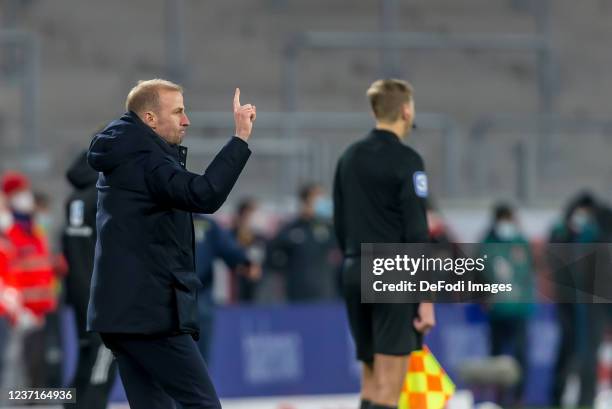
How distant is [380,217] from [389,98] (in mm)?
654

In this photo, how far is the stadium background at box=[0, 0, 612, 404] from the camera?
1772 centimetres

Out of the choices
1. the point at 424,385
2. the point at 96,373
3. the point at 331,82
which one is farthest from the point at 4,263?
the point at 331,82

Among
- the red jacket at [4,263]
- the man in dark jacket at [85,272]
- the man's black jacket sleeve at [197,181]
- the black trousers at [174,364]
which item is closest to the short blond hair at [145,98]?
the man's black jacket sleeve at [197,181]

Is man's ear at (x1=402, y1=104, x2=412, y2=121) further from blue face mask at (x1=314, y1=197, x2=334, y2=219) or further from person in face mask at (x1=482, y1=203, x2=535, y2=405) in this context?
blue face mask at (x1=314, y1=197, x2=334, y2=219)

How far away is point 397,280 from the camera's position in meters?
7.73

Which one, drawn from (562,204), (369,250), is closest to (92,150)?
(369,250)

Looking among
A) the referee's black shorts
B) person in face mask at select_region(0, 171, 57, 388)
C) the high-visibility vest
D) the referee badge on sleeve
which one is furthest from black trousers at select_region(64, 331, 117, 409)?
the high-visibility vest

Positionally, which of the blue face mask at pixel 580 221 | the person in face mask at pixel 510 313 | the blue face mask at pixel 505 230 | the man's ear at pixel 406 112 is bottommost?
the person in face mask at pixel 510 313

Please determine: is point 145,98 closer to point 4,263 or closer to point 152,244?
point 152,244

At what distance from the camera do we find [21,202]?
1361 cm

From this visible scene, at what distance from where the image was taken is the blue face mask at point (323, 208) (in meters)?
15.6

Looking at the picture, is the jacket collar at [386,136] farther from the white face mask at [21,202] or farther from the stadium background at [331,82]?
the stadium background at [331,82]

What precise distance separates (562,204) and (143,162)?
13.2 m

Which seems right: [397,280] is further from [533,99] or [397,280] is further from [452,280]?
[533,99]
